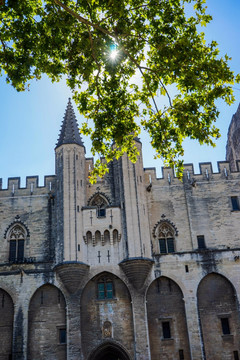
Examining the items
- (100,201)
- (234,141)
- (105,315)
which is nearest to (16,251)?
(100,201)

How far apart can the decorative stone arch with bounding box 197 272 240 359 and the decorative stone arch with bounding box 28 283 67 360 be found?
8197 millimetres

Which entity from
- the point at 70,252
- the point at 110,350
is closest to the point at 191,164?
the point at 70,252

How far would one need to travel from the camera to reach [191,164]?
3066 centimetres

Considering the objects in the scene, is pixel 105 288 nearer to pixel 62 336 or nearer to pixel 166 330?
pixel 62 336

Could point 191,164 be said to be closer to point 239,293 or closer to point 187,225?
point 187,225

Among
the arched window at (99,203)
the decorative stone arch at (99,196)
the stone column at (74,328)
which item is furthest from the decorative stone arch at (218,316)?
the decorative stone arch at (99,196)

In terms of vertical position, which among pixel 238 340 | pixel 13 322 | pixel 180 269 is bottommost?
pixel 238 340

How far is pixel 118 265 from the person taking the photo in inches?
1045

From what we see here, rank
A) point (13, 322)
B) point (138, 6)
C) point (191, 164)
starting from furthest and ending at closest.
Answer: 1. point (191, 164)
2. point (13, 322)
3. point (138, 6)

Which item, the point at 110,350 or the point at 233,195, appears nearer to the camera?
the point at 110,350

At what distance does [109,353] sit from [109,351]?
0.58m

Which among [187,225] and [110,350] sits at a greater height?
[187,225]

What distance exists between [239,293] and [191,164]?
9.29 metres

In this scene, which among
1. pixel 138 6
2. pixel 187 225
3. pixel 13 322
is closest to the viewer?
pixel 138 6
